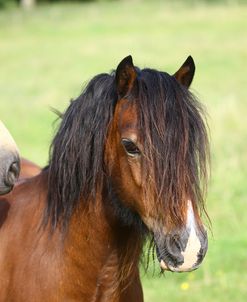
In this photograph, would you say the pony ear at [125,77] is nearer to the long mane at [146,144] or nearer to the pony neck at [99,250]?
the long mane at [146,144]

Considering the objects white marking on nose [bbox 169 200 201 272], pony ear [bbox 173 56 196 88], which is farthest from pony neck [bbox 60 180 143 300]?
pony ear [bbox 173 56 196 88]

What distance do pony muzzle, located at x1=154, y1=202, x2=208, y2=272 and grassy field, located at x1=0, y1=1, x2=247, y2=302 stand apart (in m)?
0.48

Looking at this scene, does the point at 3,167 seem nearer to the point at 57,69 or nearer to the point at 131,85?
the point at 131,85

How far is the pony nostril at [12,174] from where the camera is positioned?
381cm

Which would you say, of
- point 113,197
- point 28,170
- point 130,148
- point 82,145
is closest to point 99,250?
point 113,197

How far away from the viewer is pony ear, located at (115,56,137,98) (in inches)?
139

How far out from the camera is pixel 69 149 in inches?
148

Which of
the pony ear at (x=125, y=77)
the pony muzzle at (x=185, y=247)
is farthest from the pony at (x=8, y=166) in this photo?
the pony muzzle at (x=185, y=247)

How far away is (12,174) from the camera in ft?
12.6

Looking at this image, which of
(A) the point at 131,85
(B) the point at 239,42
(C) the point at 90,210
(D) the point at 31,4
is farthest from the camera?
(D) the point at 31,4

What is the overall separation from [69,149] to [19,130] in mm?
11408

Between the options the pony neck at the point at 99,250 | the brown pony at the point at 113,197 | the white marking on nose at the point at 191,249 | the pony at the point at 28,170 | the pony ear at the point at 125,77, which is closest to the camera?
the white marking on nose at the point at 191,249

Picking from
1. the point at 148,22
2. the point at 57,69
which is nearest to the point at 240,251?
the point at 57,69

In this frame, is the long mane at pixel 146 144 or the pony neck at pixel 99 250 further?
the pony neck at pixel 99 250
